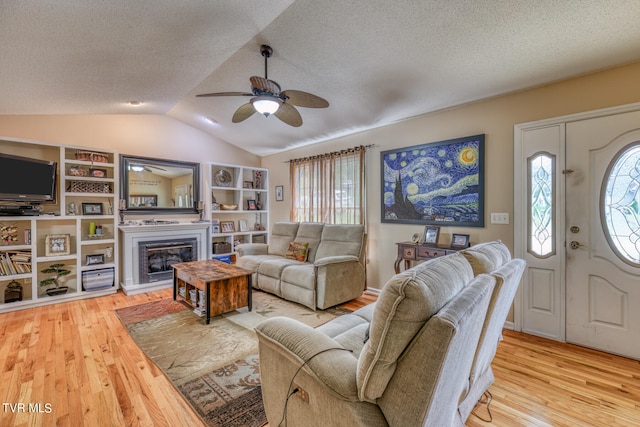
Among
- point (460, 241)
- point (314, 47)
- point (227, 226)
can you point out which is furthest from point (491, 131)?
point (227, 226)

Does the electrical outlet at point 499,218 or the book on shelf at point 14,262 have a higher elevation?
the electrical outlet at point 499,218

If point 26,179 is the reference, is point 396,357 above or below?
below

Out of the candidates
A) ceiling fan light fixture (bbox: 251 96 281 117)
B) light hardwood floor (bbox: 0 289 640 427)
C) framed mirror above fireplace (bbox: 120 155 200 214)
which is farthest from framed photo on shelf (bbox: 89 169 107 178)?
ceiling fan light fixture (bbox: 251 96 281 117)

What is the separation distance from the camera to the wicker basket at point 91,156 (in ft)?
12.9

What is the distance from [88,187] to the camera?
4055mm

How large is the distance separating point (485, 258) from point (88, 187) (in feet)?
16.7

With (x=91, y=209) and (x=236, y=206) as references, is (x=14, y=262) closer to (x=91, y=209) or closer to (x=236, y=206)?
(x=91, y=209)

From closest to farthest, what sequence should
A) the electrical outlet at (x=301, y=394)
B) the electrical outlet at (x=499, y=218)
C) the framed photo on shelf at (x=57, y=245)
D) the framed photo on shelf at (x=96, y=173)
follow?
the electrical outlet at (x=301, y=394) < the electrical outlet at (x=499, y=218) < the framed photo on shelf at (x=57, y=245) < the framed photo on shelf at (x=96, y=173)

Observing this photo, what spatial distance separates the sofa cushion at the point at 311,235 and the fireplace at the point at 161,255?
1968 millimetres

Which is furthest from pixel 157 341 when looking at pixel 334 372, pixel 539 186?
pixel 539 186

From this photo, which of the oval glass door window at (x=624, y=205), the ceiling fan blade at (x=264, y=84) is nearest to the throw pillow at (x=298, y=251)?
the ceiling fan blade at (x=264, y=84)

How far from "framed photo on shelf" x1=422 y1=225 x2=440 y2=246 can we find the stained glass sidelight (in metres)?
0.89

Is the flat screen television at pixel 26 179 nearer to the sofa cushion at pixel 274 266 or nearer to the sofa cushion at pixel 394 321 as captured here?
the sofa cushion at pixel 274 266

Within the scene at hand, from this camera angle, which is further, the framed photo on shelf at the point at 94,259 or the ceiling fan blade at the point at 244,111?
the framed photo on shelf at the point at 94,259
